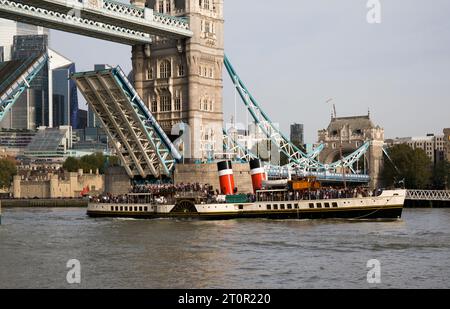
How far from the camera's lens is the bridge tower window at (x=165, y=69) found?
2217 inches

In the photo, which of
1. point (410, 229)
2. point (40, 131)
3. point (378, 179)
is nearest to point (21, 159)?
point (40, 131)

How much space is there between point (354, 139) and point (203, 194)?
1975 inches

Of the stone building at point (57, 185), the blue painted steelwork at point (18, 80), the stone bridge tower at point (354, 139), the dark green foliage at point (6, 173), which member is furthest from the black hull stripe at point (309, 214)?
the dark green foliage at point (6, 173)

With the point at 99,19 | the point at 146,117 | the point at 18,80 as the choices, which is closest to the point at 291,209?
the point at 146,117

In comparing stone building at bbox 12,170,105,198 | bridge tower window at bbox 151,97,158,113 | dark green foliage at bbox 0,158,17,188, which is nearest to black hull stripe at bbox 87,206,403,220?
bridge tower window at bbox 151,97,158,113

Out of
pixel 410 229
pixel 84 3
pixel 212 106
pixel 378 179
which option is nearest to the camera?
pixel 410 229

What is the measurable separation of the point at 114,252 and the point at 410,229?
565 inches

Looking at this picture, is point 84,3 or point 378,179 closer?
point 84,3

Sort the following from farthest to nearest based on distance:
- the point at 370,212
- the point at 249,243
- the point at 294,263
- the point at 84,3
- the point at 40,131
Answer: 1. the point at 40,131
2. the point at 84,3
3. the point at 370,212
4. the point at 249,243
5. the point at 294,263

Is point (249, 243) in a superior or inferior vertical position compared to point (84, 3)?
inferior
